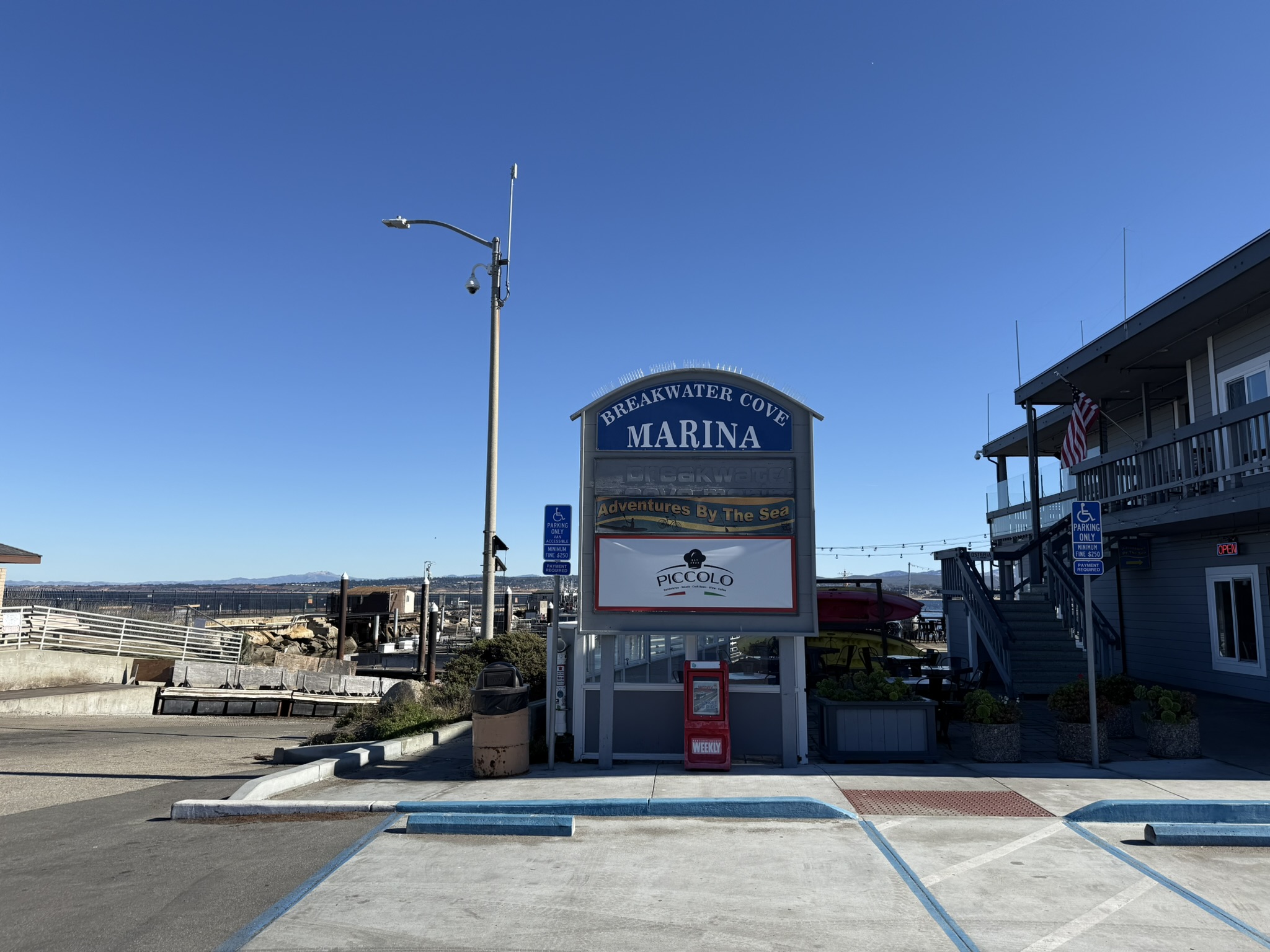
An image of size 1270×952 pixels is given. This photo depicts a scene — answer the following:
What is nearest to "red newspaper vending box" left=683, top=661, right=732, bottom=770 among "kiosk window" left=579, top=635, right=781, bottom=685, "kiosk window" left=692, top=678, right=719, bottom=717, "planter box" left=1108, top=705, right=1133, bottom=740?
"kiosk window" left=692, top=678, right=719, bottom=717

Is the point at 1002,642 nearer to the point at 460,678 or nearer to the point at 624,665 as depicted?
the point at 624,665

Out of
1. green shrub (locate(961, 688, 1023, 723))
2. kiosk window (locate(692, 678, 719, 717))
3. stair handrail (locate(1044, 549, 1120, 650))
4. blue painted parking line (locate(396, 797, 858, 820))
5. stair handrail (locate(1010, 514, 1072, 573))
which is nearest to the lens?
blue painted parking line (locate(396, 797, 858, 820))

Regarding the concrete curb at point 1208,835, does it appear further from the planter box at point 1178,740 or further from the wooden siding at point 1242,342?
the wooden siding at point 1242,342

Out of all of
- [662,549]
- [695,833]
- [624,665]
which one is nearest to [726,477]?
[662,549]

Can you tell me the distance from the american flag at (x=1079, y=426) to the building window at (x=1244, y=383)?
7.89 feet

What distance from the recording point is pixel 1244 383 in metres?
16.1

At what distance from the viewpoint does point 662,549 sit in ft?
35.1

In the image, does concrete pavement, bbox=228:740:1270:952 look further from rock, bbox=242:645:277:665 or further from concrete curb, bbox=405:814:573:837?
rock, bbox=242:645:277:665

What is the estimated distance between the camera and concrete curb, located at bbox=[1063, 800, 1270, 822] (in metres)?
7.88

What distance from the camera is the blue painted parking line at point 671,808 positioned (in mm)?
8203

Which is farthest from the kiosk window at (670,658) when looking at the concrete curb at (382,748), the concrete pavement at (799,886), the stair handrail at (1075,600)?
the stair handrail at (1075,600)

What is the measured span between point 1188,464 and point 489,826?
44.7ft

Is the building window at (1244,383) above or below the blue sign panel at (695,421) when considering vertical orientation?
above

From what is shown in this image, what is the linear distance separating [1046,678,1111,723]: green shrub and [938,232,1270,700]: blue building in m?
2.92
